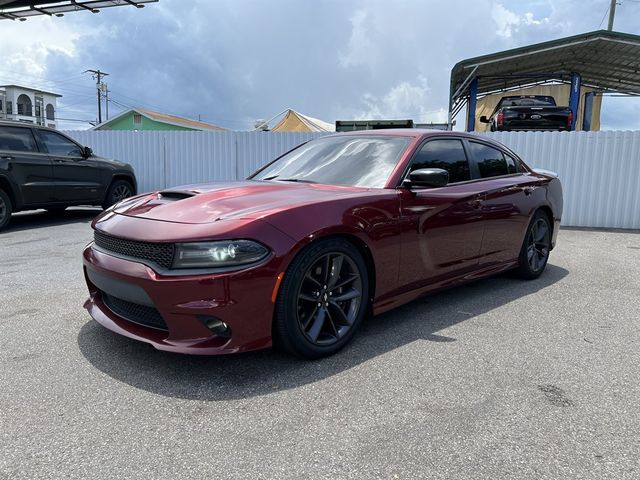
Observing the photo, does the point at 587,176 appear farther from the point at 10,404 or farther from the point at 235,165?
the point at 10,404

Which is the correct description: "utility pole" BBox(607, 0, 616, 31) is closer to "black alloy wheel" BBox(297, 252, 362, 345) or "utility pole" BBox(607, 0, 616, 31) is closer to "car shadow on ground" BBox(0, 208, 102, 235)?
"car shadow on ground" BBox(0, 208, 102, 235)

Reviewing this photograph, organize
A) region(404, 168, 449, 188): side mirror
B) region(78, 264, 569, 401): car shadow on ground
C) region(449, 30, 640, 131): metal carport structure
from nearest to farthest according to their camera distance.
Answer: region(78, 264, 569, 401): car shadow on ground
region(404, 168, 449, 188): side mirror
region(449, 30, 640, 131): metal carport structure

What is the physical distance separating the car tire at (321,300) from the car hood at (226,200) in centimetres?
34

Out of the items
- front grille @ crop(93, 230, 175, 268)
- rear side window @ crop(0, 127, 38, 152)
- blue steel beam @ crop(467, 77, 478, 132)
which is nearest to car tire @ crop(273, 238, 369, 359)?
front grille @ crop(93, 230, 175, 268)

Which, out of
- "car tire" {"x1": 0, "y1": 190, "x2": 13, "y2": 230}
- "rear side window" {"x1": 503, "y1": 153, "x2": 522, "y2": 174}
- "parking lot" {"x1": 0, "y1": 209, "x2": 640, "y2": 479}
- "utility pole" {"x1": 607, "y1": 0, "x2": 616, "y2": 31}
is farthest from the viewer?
"utility pole" {"x1": 607, "y1": 0, "x2": 616, "y2": 31}

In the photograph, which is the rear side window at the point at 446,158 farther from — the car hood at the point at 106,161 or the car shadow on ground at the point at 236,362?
the car hood at the point at 106,161

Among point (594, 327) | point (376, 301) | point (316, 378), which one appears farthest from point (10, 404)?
point (594, 327)

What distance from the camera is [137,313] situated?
284 centimetres

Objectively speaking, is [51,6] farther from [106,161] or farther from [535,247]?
[535,247]

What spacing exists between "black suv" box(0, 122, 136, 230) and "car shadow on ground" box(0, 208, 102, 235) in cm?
34

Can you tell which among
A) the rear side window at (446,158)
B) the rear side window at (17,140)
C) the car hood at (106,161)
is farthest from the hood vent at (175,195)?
the car hood at (106,161)

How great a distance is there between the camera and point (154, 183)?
1274cm

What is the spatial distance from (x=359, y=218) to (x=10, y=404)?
2.18 meters

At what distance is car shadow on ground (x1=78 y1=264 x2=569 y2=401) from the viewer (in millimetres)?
2660
